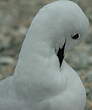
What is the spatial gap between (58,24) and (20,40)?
2461 millimetres

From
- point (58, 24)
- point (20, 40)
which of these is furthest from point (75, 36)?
point (20, 40)

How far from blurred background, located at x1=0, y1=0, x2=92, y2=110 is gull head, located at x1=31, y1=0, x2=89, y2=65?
111 centimetres

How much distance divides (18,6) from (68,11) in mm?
3362

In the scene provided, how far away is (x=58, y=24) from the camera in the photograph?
2.63 m

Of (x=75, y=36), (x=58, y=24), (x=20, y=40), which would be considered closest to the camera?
(x=58, y=24)

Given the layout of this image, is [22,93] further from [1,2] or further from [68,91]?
[1,2]

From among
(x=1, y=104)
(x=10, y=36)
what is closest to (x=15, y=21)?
(x=10, y=36)

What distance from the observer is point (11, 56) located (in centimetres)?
486

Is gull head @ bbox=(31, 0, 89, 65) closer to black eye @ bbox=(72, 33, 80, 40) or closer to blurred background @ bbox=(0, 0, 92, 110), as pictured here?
black eye @ bbox=(72, 33, 80, 40)

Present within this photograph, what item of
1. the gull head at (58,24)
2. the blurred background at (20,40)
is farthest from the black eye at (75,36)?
the blurred background at (20,40)

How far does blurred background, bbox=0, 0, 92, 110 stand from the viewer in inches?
170

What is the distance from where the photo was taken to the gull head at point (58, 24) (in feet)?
8.65

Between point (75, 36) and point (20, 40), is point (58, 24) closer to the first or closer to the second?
point (75, 36)

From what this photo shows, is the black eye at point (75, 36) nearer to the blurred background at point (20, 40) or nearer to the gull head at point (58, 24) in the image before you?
the gull head at point (58, 24)
